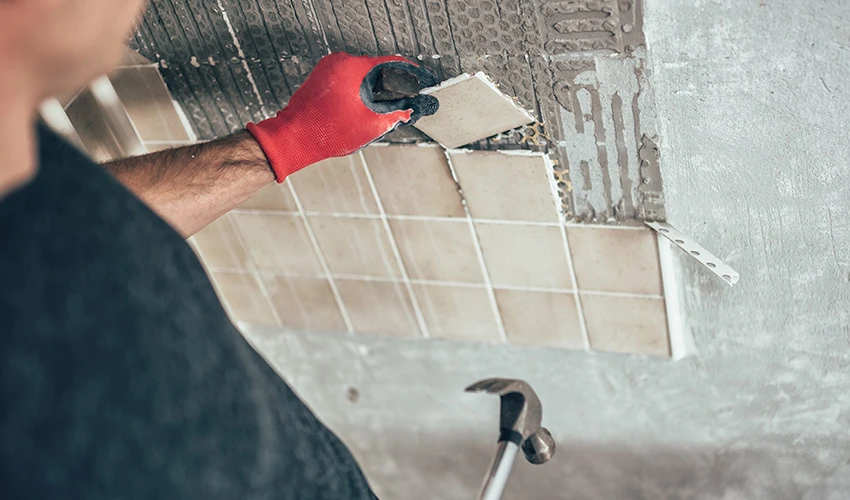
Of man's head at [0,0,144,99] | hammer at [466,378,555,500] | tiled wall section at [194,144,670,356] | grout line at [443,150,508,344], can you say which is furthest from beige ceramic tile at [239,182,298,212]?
man's head at [0,0,144,99]

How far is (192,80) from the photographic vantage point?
1381mm

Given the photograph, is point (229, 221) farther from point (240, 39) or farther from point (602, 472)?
point (602, 472)

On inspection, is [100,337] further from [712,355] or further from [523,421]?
[712,355]

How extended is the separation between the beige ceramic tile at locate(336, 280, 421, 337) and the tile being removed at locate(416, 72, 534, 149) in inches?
16.8

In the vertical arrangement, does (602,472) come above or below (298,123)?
below

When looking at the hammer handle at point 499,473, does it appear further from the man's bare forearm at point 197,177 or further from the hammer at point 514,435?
the man's bare forearm at point 197,177

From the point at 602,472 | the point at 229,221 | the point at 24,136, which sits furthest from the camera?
the point at 602,472

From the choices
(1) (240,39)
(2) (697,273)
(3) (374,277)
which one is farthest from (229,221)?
(2) (697,273)

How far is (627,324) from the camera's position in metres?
1.43

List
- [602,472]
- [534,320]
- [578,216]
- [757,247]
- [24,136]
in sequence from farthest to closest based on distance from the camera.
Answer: [602,472] → [534,320] → [578,216] → [757,247] → [24,136]

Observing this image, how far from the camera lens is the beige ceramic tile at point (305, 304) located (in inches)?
66.6

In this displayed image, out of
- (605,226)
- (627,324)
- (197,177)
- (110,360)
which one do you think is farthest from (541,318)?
(110,360)

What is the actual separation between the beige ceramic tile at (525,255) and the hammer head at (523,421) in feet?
0.63

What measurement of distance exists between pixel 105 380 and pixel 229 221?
0.97 m
